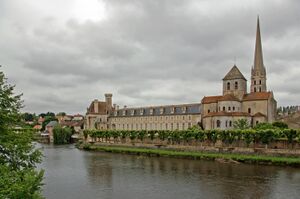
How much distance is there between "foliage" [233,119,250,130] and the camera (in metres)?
59.2

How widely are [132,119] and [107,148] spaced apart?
27.4 meters

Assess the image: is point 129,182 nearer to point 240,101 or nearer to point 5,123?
point 5,123

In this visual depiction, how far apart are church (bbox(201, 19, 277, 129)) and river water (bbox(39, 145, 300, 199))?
2398 cm

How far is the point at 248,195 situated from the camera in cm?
2327

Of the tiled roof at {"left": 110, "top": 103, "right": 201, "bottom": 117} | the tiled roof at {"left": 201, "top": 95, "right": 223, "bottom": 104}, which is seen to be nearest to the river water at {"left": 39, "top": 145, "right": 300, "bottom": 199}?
the tiled roof at {"left": 201, "top": 95, "right": 223, "bottom": 104}

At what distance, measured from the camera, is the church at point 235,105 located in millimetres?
63031

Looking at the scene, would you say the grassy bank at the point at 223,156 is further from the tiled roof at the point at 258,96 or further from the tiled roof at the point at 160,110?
the tiled roof at the point at 258,96

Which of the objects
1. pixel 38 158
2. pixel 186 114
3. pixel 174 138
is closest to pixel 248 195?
pixel 38 158

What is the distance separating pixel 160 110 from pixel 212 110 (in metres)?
16.6

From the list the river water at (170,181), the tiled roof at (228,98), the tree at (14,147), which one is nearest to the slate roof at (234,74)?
the tiled roof at (228,98)

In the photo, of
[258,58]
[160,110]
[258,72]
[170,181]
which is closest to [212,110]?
[160,110]

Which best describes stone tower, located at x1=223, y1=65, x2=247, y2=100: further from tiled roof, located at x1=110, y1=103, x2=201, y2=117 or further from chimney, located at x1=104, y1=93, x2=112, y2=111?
chimney, located at x1=104, y1=93, x2=112, y2=111

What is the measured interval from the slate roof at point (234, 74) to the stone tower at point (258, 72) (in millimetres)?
11195

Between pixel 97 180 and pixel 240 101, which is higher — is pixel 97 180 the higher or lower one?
the lower one
